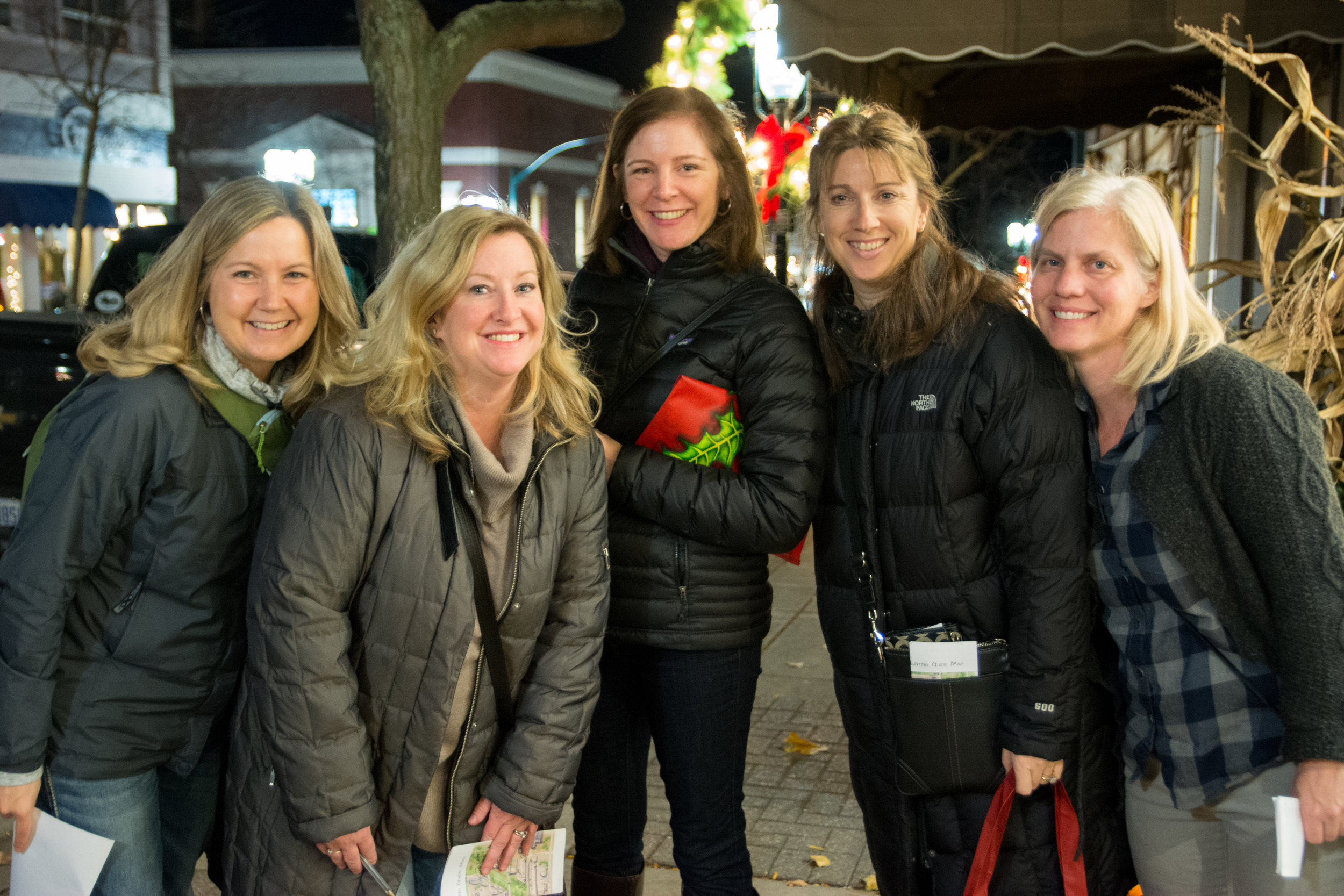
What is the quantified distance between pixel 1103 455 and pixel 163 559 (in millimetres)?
2010

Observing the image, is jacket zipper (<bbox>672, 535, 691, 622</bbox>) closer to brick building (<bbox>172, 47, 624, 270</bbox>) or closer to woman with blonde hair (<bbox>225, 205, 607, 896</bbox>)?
woman with blonde hair (<bbox>225, 205, 607, 896</bbox>)

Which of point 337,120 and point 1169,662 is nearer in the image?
point 1169,662

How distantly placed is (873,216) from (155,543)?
5.74 ft

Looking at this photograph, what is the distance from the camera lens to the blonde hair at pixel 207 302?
2.32 meters

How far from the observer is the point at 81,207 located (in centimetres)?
2073

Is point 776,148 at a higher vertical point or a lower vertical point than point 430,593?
higher

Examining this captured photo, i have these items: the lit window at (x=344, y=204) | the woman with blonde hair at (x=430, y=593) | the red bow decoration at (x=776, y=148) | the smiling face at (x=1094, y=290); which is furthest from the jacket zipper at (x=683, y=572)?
the lit window at (x=344, y=204)

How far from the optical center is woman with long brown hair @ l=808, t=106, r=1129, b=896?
231cm

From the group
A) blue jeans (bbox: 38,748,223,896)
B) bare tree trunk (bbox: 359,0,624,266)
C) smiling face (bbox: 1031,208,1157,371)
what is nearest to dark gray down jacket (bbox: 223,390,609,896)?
blue jeans (bbox: 38,748,223,896)

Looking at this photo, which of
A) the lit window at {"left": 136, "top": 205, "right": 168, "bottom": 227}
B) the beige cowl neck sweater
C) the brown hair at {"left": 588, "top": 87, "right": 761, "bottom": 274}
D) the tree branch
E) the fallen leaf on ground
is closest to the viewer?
the beige cowl neck sweater

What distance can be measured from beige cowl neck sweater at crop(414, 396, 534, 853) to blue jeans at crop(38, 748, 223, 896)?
1.88 feet

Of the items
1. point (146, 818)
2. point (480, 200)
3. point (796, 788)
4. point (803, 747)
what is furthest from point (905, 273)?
point (803, 747)

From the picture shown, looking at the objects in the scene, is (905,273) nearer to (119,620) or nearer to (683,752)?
(683,752)

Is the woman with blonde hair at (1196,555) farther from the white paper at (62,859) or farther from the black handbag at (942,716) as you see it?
the white paper at (62,859)
